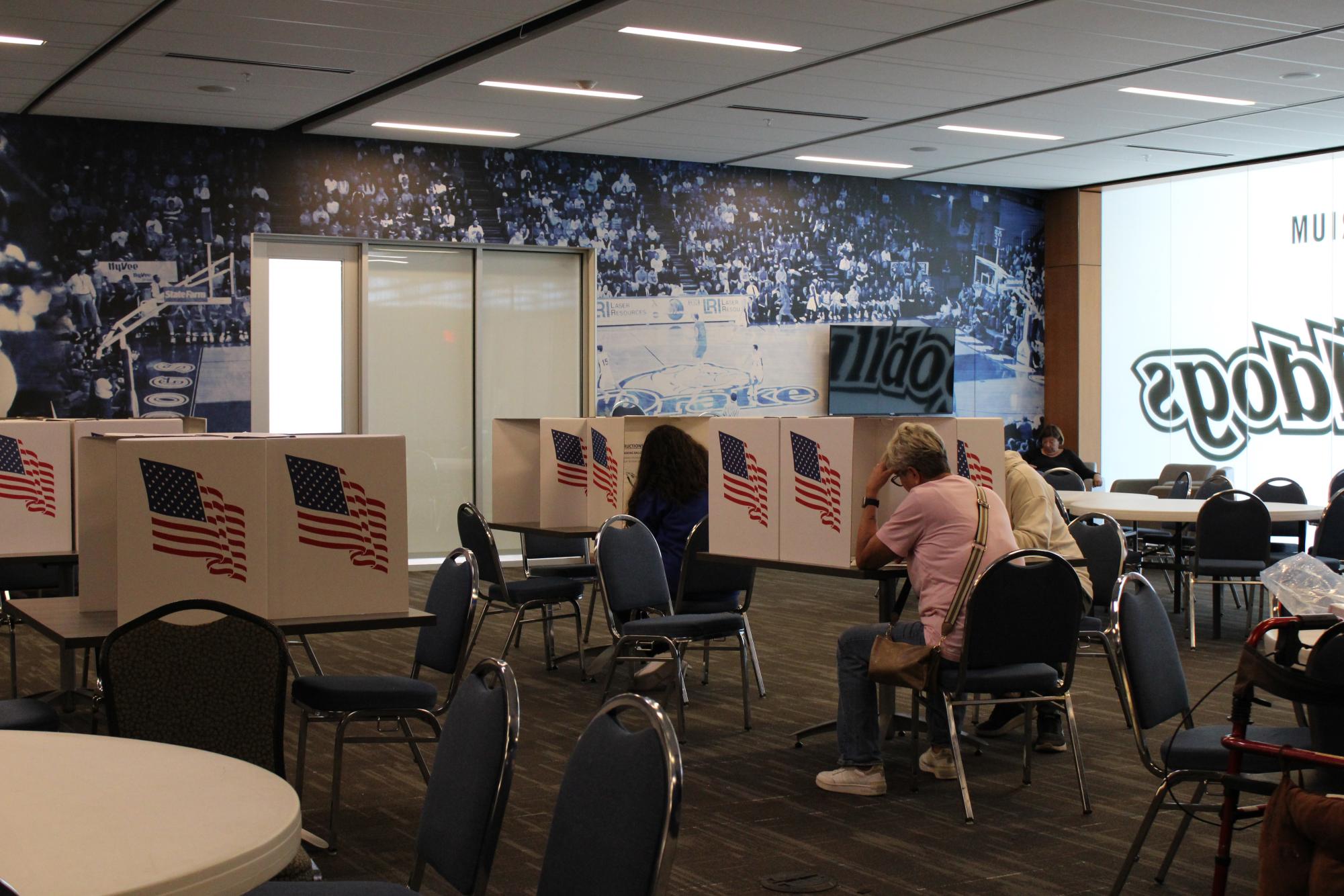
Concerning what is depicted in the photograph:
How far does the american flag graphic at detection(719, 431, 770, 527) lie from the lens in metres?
5.60

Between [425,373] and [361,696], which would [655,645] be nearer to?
[361,696]

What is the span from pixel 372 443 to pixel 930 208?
1007 cm

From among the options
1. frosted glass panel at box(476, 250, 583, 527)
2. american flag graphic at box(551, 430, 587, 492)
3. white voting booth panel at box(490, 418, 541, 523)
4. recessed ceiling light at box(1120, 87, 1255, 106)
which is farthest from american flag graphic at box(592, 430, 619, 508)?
recessed ceiling light at box(1120, 87, 1255, 106)

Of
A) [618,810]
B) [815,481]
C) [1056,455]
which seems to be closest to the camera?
[618,810]

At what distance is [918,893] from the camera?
376cm

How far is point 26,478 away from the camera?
582 centimetres

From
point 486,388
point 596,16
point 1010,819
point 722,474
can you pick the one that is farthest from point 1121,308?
point 1010,819

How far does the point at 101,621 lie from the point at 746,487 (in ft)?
8.40

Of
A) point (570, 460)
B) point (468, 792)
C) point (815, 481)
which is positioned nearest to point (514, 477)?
point (570, 460)

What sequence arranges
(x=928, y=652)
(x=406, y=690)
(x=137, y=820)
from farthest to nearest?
(x=928, y=652) < (x=406, y=690) < (x=137, y=820)

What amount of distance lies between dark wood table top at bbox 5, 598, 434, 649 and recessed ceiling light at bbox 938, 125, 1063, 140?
742 centimetres

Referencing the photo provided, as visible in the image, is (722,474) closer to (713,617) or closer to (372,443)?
(713,617)

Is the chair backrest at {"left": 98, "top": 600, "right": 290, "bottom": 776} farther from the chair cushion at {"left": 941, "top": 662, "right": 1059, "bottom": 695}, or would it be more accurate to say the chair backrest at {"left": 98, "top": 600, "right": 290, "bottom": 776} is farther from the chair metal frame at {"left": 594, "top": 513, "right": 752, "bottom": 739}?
the chair cushion at {"left": 941, "top": 662, "right": 1059, "bottom": 695}

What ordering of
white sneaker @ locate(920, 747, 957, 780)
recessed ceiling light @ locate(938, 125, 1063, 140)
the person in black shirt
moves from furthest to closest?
the person in black shirt < recessed ceiling light @ locate(938, 125, 1063, 140) < white sneaker @ locate(920, 747, 957, 780)
